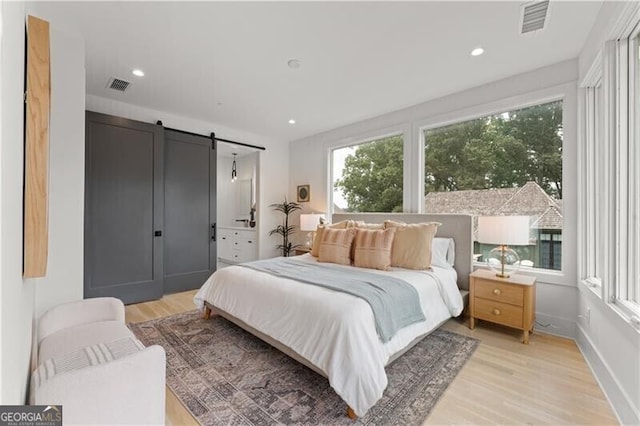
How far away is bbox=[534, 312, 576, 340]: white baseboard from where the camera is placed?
2.68 meters

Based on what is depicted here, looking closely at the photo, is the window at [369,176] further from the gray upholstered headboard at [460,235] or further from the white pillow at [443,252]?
the white pillow at [443,252]

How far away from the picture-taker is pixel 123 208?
11.9ft

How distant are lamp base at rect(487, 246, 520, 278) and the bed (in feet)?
0.89

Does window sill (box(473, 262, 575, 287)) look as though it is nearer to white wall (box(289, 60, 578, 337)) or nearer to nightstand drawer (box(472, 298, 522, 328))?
white wall (box(289, 60, 578, 337))

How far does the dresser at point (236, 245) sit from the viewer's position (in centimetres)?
570

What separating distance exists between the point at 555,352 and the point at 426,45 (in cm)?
292

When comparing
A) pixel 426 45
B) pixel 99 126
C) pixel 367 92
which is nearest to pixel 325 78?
pixel 367 92

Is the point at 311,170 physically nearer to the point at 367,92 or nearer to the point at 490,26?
the point at 367,92

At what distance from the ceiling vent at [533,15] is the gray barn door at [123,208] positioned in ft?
13.9

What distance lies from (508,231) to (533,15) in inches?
69.5

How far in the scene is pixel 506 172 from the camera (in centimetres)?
319

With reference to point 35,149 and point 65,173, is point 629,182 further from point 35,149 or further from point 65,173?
point 65,173

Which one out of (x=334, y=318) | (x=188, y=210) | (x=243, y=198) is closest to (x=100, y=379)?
(x=334, y=318)

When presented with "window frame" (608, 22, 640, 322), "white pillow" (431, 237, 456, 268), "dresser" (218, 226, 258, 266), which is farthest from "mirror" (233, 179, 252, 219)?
"window frame" (608, 22, 640, 322)
